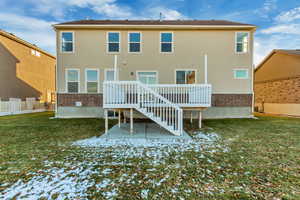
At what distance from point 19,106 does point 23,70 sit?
3896 millimetres

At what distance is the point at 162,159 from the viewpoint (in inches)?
133

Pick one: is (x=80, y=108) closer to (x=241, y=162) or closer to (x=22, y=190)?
(x=22, y=190)

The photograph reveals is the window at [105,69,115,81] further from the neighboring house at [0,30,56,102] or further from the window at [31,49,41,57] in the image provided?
the window at [31,49,41,57]

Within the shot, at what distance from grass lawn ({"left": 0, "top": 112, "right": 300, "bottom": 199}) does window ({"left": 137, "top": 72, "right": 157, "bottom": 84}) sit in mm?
5719

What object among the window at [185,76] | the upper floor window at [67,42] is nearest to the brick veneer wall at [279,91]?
the window at [185,76]

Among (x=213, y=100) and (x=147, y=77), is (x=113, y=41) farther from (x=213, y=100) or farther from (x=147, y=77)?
(x=213, y=100)

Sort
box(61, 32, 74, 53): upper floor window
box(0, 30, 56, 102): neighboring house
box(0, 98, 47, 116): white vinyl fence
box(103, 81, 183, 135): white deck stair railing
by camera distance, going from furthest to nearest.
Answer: box(0, 30, 56, 102): neighboring house, box(0, 98, 47, 116): white vinyl fence, box(61, 32, 74, 53): upper floor window, box(103, 81, 183, 135): white deck stair railing

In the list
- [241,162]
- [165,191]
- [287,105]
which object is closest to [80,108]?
[165,191]

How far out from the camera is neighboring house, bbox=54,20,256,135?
9.06m

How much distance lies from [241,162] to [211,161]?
707 mm

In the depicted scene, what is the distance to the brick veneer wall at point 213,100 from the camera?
29.7 ft

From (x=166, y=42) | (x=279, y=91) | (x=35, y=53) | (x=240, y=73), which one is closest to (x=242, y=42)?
(x=240, y=73)

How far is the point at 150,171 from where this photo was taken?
2.83m

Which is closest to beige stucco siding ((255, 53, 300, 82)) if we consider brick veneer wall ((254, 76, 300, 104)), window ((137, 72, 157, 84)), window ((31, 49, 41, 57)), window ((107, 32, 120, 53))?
brick veneer wall ((254, 76, 300, 104))
